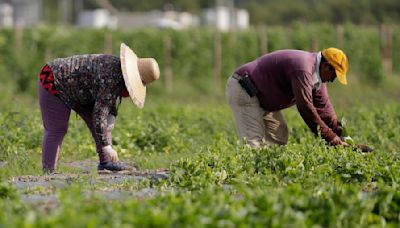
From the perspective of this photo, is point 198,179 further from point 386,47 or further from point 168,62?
point 386,47

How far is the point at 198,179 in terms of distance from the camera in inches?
261

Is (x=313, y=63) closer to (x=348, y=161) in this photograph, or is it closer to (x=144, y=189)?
(x=348, y=161)

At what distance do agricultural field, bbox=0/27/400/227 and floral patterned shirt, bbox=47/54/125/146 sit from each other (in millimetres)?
634

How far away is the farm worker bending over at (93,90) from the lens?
768 centimetres

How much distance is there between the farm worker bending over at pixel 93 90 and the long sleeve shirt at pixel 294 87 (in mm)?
1141

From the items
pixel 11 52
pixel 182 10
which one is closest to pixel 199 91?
pixel 11 52

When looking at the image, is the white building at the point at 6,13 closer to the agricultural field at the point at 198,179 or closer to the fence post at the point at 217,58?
the fence post at the point at 217,58

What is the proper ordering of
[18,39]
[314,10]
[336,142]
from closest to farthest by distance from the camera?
[336,142] < [18,39] < [314,10]

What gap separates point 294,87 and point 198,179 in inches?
69.7

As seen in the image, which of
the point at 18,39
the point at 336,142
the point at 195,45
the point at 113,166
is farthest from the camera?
the point at 195,45

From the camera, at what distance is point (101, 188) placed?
6.75 m

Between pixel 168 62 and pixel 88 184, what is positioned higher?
pixel 88 184

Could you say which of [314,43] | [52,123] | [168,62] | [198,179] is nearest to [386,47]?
[314,43]

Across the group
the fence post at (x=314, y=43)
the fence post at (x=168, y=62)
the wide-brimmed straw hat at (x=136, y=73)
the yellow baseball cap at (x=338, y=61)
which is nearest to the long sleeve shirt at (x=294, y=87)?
the yellow baseball cap at (x=338, y=61)
